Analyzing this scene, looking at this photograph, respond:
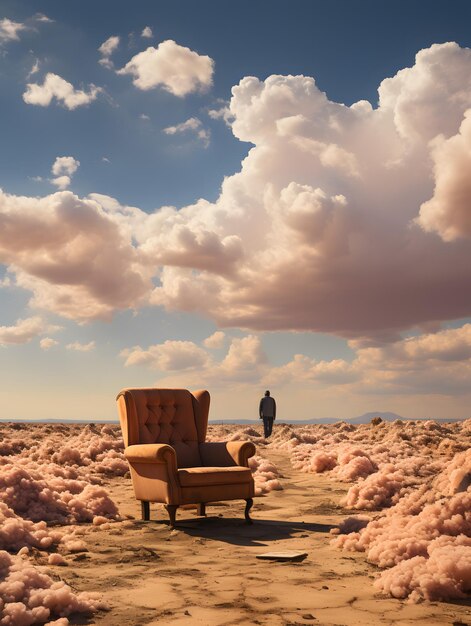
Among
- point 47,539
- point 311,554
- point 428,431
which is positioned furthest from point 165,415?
point 428,431

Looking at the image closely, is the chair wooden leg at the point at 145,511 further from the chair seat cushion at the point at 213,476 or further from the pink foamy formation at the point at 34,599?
the pink foamy formation at the point at 34,599

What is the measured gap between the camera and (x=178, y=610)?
4.29 meters

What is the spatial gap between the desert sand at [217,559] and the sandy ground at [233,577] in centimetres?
1

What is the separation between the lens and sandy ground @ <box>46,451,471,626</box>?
4137 mm

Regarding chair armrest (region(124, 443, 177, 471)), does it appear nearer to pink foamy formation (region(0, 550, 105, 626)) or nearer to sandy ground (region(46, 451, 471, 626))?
sandy ground (region(46, 451, 471, 626))

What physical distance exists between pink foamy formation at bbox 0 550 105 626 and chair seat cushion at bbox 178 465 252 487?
117 inches

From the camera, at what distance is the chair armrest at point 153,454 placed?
24.3ft

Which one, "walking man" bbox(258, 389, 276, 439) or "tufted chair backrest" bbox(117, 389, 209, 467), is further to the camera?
"walking man" bbox(258, 389, 276, 439)

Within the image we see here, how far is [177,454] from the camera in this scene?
854cm

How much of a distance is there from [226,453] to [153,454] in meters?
1.26

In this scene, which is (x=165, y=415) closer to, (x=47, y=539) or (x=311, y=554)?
(x=47, y=539)

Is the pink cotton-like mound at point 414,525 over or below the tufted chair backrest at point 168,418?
below

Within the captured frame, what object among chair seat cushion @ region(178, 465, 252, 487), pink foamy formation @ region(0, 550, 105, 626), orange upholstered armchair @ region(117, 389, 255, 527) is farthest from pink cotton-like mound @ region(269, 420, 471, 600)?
pink foamy formation @ region(0, 550, 105, 626)

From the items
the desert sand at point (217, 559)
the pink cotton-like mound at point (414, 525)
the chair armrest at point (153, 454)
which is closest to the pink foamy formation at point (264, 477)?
the desert sand at point (217, 559)
